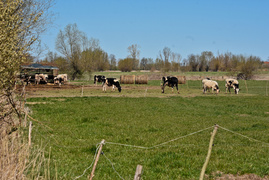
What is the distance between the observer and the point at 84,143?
33.7 feet

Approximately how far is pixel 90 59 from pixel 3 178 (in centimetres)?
7394

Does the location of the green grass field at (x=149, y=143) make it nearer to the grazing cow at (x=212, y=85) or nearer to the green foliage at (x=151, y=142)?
the green foliage at (x=151, y=142)

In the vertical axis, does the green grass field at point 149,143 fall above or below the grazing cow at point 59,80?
below

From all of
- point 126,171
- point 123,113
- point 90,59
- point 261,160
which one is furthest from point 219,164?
point 90,59

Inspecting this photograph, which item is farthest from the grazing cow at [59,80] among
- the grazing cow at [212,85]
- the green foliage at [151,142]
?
the green foliage at [151,142]

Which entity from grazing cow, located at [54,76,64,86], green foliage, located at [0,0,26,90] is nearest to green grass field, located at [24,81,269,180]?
green foliage, located at [0,0,26,90]

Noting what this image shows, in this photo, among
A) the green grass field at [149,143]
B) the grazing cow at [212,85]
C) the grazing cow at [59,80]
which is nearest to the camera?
the green grass field at [149,143]

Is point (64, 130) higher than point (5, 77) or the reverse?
the reverse

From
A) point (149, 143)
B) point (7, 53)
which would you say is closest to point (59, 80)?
point (149, 143)

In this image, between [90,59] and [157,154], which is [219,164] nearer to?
[157,154]

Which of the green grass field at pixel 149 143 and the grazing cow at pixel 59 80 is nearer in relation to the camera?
the green grass field at pixel 149 143

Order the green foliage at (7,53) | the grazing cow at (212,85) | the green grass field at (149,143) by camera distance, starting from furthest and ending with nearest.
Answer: the grazing cow at (212,85), the green grass field at (149,143), the green foliage at (7,53)

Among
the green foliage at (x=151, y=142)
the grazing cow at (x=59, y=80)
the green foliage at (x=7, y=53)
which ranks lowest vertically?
the green foliage at (x=151, y=142)

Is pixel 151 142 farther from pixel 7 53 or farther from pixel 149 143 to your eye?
pixel 7 53
